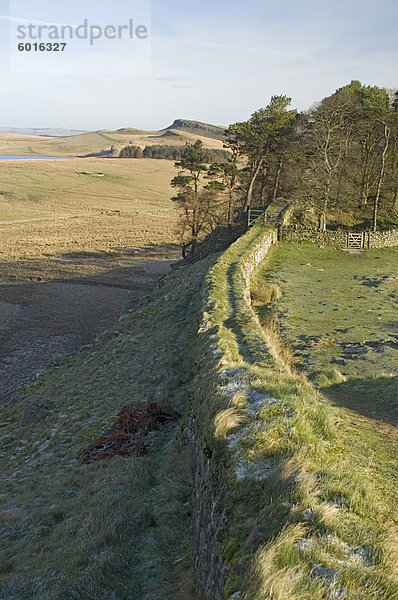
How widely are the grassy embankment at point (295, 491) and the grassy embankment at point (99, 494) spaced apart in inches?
58.6

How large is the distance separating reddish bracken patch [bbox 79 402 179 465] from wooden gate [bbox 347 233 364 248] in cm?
2390

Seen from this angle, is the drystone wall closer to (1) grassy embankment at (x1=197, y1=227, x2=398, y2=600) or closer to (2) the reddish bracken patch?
(1) grassy embankment at (x1=197, y1=227, x2=398, y2=600)

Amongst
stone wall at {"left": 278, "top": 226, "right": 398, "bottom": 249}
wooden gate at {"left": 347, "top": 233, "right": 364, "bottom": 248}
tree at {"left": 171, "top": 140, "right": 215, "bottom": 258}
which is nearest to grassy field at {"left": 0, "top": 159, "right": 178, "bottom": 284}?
tree at {"left": 171, "top": 140, "right": 215, "bottom": 258}

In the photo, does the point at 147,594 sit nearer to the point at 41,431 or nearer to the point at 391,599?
the point at 391,599

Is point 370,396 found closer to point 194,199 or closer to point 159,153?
point 194,199

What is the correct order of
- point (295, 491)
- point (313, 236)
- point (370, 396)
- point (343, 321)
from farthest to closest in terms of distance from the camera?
point (313, 236) < point (343, 321) < point (370, 396) < point (295, 491)

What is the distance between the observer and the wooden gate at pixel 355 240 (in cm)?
3083

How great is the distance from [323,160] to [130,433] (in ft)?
95.7

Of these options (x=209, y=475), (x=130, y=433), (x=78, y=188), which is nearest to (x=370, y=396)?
(x=130, y=433)

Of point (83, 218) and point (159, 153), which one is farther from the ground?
point (159, 153)

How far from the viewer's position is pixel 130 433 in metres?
10.1

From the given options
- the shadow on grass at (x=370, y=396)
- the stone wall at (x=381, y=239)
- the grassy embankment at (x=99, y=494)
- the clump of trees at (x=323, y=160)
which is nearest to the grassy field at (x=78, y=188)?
the clump of trees at (x=323, y=160)

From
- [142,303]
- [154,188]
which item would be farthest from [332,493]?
[154,188]

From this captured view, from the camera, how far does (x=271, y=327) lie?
1442cm
